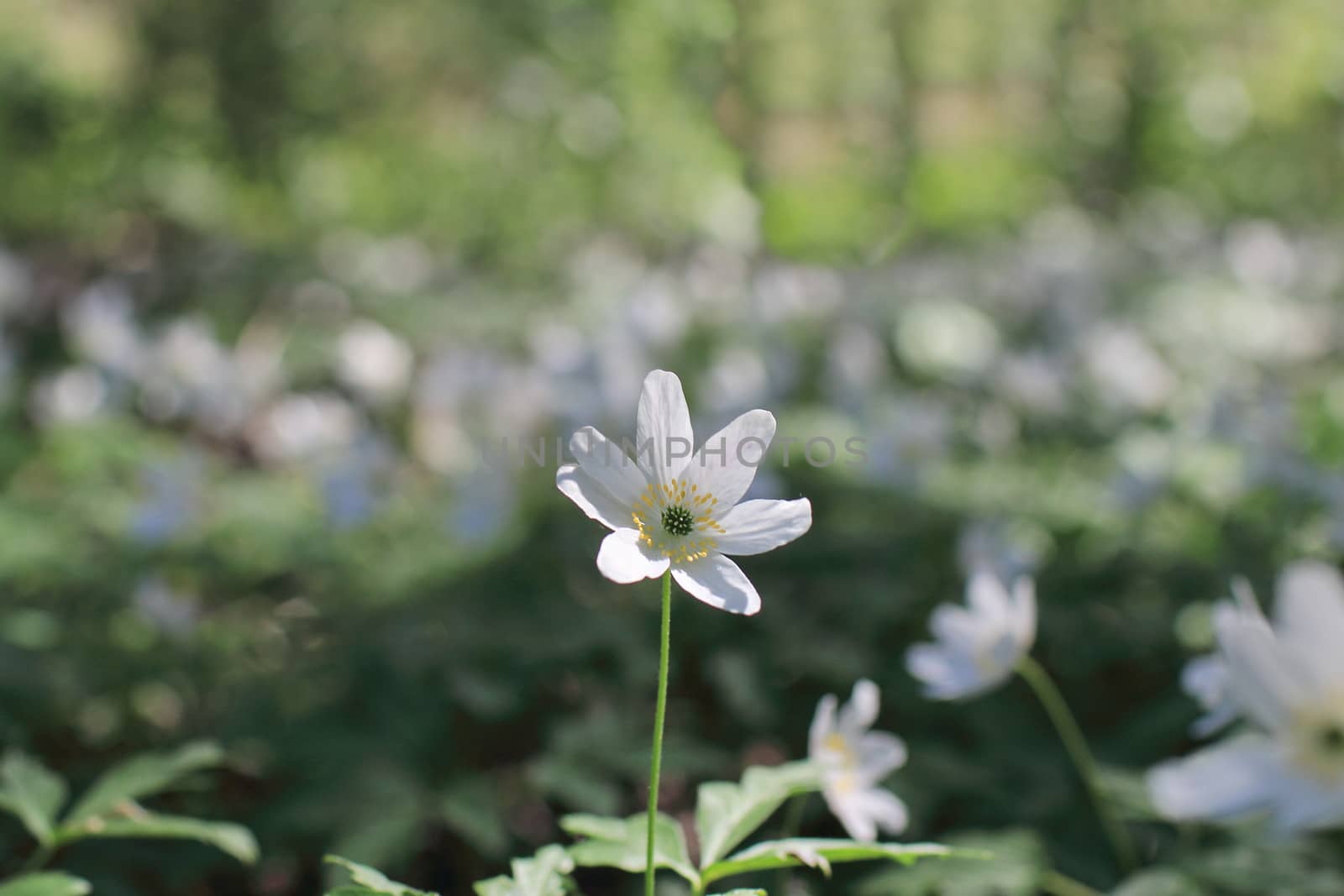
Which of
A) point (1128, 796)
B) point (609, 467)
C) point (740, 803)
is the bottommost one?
point (740, 803)

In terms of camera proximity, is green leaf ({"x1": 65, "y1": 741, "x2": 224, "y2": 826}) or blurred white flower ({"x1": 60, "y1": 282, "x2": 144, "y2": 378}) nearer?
green leaf ({"x1": 65, "y1": 741, "x2": 224, "y2": 826})

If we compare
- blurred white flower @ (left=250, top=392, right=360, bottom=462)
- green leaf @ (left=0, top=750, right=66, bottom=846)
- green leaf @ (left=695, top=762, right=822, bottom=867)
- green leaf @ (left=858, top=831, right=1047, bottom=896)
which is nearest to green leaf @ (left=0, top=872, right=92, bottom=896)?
green leaf @ (left=0, top=750, right=66, bottom=846)

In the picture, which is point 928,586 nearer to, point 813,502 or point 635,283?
point 813,502

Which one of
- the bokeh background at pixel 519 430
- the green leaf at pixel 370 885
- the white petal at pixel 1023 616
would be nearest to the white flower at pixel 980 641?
the white petal at pixel 1023 616

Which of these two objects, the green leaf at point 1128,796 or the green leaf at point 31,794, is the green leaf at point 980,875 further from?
the green leaf at point 31,794

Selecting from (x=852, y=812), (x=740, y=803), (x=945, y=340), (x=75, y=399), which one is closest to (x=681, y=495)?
(x=740, y=803)

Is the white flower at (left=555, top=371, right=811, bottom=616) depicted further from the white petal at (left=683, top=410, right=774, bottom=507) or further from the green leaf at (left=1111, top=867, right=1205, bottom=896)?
the green leaf at (left=1111, top=867, right=1205, bottom=896)

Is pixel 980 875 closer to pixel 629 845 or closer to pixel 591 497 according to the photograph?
pixel 629 845
